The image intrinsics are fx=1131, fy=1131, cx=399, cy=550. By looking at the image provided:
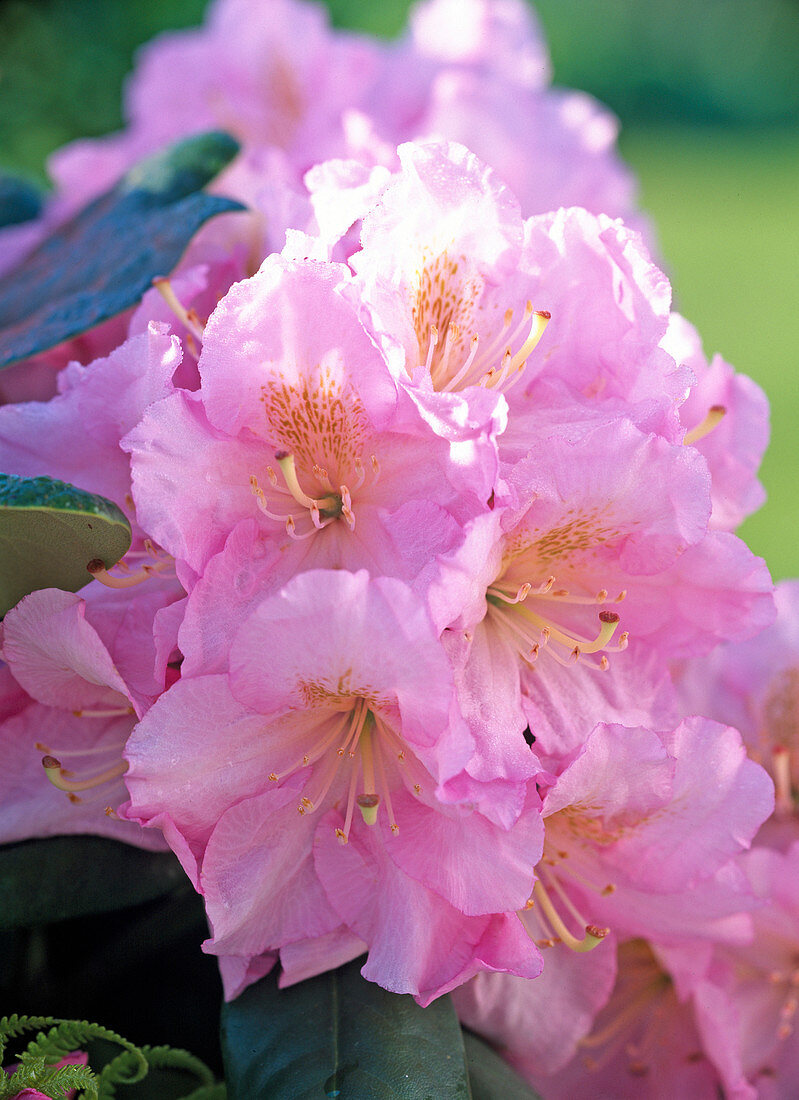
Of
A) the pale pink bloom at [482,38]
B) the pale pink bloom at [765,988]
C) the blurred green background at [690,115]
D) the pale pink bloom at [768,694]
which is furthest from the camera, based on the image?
the blurred green background at [690,115]

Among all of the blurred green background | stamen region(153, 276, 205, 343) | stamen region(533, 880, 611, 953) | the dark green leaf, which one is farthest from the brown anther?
the dark green leaf

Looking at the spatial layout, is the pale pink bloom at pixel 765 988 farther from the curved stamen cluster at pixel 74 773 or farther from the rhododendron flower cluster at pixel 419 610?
the curved stamen cluster at pixel 74 773

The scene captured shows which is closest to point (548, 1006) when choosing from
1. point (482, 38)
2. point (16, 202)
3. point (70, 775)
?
point (70, 775)

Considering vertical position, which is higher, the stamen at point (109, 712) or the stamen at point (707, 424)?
the stamen at point (707, 424)

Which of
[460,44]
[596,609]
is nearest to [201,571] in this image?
[596,609]

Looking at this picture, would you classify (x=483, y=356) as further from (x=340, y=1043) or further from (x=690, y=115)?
(x=690, y=115)

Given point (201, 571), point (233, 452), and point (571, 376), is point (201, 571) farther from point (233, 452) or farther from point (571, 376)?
point (571, 376)

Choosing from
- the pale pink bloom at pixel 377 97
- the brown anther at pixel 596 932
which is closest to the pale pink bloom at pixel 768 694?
the brown anther at pixel 596 932
